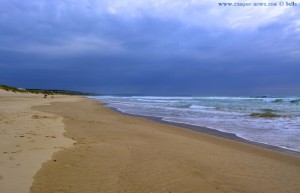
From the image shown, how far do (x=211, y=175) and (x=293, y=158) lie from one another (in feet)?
10.7

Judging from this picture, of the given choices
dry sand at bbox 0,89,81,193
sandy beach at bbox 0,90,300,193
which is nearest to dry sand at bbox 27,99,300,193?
sandy beach at bbox 0,90,300,193

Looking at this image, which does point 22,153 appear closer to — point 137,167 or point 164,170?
point 137,167

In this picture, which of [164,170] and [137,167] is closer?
[164,170]

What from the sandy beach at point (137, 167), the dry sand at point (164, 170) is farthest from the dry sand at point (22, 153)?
the dry sand at point (164, 170)

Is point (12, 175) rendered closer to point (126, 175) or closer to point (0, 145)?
point (126, 175)

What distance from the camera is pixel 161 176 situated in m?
5.59

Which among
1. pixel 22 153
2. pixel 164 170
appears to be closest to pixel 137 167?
pixel 164 170

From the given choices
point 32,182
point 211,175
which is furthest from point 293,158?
point 32,182

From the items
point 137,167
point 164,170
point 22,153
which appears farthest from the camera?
point 22,153

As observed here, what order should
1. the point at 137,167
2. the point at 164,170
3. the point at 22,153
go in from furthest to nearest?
1. the point at 22,153
2. the point at 137,167
3. the point at 164,170

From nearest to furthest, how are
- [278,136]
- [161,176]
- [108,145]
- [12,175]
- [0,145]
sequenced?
[12,175], [161,176], [0,145], [108,145], [278,136]

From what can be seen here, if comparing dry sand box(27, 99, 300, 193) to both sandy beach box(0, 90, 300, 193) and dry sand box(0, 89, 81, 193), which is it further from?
dry sand box(0, 89, 81, 193)

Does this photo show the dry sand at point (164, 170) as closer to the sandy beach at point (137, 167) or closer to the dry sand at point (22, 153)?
the sandy beach at point (137, 167)

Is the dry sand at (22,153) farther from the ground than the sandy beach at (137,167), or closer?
farther from the ground
